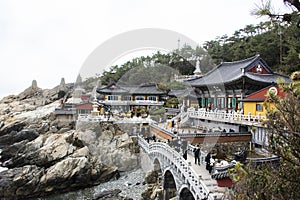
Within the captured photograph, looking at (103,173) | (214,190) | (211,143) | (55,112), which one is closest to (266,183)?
(214,190)

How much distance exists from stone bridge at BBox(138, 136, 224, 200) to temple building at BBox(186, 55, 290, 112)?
8.54 meters

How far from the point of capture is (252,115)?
17.7 metres

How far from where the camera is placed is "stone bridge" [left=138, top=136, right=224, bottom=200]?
33.1 ft

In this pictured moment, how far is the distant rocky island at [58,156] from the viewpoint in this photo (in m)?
19.8

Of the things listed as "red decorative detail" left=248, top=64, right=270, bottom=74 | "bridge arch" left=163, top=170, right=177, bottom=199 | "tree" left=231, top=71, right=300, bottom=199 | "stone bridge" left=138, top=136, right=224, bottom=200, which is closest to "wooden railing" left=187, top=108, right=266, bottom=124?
"red decorative detail" left=248, top=64, right=270, bottom=74

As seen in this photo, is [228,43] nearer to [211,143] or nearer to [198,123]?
[198,123]

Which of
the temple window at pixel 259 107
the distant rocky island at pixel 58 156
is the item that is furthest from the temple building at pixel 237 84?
the distant rocky island at pixel 58 156

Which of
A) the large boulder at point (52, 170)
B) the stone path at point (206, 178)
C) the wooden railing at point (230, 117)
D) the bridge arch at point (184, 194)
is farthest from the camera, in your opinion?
the large boulder at point (52, 170)

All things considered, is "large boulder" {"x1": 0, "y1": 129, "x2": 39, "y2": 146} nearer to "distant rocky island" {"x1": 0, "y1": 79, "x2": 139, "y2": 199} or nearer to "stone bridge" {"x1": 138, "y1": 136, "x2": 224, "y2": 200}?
"distant rocky island" {"x1": 0, "y1": 79, "x2": 139, "y2": 199}

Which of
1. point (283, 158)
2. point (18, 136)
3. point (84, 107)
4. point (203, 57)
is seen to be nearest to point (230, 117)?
point (283, 158)

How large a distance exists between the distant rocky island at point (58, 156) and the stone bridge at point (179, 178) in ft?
17.4

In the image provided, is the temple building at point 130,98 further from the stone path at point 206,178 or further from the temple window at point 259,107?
the stone path at point 206,178

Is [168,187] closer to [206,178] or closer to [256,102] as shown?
[206,178]

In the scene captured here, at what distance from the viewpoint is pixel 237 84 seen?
21.3m
